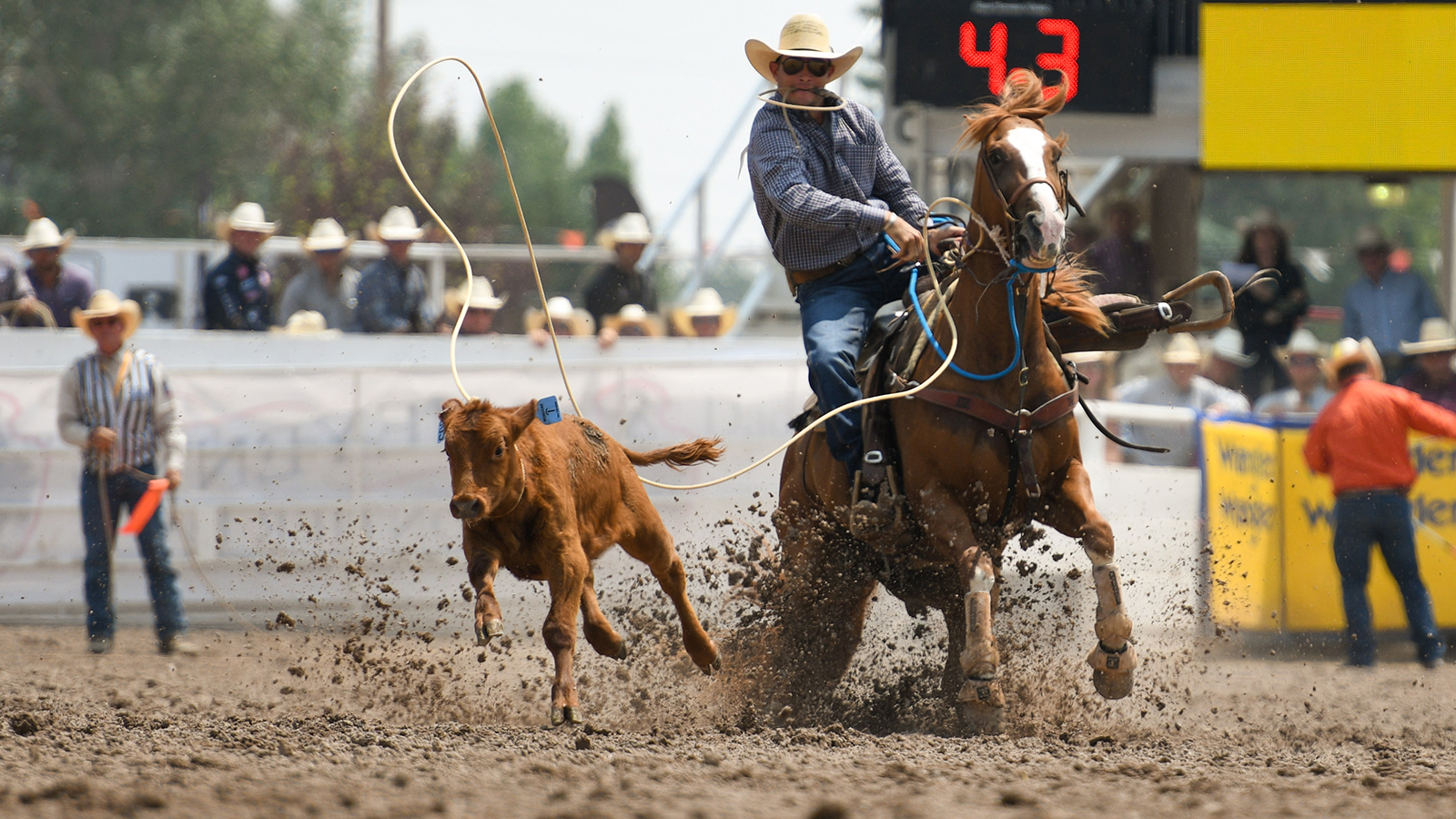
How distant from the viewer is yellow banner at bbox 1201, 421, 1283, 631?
28.2 feet

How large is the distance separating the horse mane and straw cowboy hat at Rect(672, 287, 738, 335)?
5.64m

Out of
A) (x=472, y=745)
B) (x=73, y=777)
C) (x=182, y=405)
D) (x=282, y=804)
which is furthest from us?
(x=182, y=405)

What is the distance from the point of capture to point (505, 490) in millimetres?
5070

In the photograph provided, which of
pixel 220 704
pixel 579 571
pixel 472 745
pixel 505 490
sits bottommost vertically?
pixel 220 704

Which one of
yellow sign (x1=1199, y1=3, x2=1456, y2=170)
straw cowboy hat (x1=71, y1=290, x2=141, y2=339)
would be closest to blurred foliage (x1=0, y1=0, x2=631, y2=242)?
yellow sign (x1=1199, y1=3, x2=1456, y2=170)

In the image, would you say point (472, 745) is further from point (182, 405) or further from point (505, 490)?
point (182, 405)

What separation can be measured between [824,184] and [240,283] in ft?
16.8

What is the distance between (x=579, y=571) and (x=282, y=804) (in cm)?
151

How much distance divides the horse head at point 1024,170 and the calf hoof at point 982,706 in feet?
4.48

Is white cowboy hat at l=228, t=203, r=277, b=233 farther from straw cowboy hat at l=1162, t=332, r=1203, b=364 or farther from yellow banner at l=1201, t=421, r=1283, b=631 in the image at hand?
yellow banner at l=1201, t=421, r=1283, b=631

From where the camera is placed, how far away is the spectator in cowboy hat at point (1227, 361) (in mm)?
11055

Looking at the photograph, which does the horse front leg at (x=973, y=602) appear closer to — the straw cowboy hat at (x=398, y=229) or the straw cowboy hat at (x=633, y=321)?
the straw cowboy hat at (x=633, y=321)

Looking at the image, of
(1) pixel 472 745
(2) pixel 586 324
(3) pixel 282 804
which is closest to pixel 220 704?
(1) pixel 472 745

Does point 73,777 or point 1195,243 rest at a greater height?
point 1195,243
